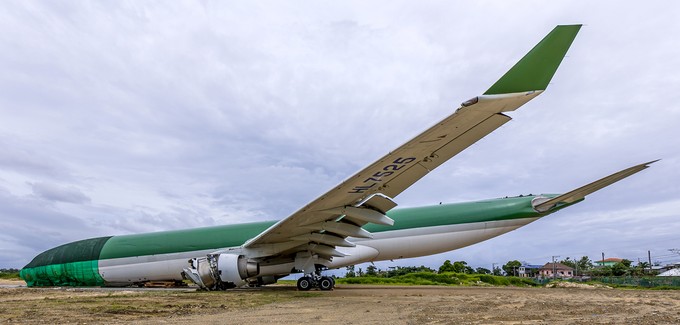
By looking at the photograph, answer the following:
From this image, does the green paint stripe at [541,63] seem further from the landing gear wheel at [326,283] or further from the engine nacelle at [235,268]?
the engine nacelle at [235,268]

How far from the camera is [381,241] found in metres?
18.6

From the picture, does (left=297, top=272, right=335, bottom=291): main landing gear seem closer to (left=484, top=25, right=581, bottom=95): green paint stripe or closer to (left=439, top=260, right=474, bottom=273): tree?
(left=484, top=25, right=581, bottom=95): green paint stripe

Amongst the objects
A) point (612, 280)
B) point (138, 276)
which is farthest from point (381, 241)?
point (612, 280)

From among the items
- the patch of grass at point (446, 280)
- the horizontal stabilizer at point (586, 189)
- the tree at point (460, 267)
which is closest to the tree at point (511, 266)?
the tree at point (460, 267)

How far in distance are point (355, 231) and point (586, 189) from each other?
8.27 m

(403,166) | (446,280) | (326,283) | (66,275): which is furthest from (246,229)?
(446,280)

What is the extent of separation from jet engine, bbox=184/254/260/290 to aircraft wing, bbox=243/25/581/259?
46 centimetres

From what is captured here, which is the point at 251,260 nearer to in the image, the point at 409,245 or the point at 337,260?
the point at 337,260

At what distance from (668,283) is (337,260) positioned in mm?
18925

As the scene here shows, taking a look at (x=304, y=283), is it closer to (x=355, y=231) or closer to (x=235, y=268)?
(x=235, y=268)

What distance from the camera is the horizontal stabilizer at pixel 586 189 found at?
13.9 meters

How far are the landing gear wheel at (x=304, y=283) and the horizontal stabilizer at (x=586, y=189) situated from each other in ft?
29.7

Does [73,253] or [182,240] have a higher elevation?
[182,240]

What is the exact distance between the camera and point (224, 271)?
→ 49.1ft
